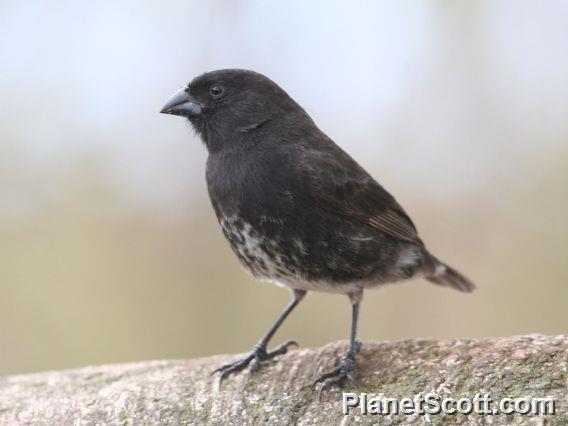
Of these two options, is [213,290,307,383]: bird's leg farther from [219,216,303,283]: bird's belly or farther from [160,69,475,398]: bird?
[219,216,303,283]: bird's belly

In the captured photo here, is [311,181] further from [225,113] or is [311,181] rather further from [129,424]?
[129,424]

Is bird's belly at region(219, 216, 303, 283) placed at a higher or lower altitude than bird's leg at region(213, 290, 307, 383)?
higher

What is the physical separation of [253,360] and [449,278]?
66.7 inches

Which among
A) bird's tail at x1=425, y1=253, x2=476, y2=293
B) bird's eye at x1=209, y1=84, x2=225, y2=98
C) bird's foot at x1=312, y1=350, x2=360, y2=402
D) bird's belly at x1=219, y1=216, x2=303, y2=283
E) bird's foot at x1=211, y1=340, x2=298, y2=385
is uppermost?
bird's tail at x1=425, y1=253, x2=476, y2=293

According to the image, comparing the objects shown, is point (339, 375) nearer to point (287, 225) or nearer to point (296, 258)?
point (296, 258)

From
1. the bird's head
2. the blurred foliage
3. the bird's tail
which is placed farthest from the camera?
the blurred foliage

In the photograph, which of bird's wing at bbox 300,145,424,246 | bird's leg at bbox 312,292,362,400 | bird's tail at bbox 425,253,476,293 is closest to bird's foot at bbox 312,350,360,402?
bird's leg at bbox 312,292,362,400

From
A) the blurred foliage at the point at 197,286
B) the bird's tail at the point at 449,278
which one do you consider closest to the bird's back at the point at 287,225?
the bird's tail at the point at 449,278

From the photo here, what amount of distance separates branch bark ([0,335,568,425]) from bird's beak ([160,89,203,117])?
1468 mm

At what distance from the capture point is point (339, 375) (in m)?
3.81

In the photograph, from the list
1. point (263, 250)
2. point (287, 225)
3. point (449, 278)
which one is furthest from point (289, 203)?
point (449, 278)

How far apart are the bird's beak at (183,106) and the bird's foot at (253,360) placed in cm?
144

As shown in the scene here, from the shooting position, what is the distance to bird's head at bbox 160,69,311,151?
449 cm

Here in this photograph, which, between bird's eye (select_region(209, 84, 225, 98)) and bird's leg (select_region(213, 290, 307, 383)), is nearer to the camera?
bird's leg (select_region(213, 290, 307, 383))
